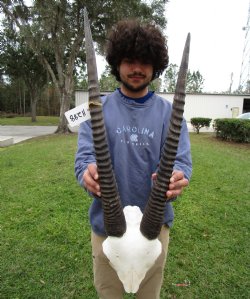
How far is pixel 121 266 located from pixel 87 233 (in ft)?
10.8

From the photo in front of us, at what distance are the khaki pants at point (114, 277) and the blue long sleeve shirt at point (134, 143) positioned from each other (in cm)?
43

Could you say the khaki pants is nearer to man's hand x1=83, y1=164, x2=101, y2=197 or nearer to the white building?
man's hand x1=83, y1=164, x2=101, y2=197

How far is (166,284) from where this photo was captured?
378 cm

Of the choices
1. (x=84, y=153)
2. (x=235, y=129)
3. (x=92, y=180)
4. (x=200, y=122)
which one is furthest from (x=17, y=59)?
(x=92, y=180)

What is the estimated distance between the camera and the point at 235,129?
15.2 m

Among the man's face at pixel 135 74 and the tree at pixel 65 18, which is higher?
the tree at pixel 65 18

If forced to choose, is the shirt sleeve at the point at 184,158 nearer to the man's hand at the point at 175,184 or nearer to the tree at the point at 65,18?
the man's hand at the point at 175,184

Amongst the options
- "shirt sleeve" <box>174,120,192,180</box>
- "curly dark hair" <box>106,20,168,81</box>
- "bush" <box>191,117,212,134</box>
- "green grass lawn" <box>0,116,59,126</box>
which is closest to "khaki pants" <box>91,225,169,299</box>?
"shirt sleeve" <box>174,120,192,180</box>

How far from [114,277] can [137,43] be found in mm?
1654

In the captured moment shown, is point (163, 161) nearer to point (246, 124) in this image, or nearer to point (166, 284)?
point (166, 284)

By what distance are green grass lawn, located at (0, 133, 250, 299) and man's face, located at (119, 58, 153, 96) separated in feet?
8.42

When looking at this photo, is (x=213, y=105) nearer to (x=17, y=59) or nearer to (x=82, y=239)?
(x=17, y=59)

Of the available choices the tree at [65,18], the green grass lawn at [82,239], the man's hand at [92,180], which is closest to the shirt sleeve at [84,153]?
the man's hand at [92,180]

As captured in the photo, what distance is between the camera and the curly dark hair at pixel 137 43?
1.97 metres
